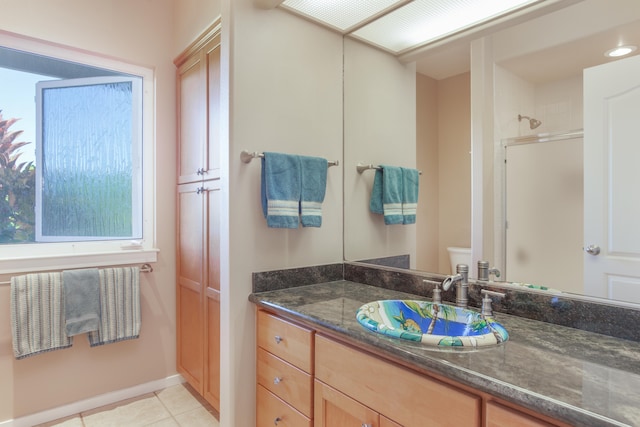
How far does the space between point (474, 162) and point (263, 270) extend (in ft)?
3.36

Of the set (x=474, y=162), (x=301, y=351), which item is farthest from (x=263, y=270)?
(x=474, y=162)

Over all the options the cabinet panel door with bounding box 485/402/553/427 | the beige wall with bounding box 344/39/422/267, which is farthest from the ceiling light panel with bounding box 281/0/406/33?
the cabinet panel door with bounding box 485/402/553/427

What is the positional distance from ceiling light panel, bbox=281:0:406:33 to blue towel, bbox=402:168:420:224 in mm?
778

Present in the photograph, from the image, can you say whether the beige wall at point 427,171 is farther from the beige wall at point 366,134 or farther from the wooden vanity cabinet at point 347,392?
the wooden vanity cabinet at point 347,392

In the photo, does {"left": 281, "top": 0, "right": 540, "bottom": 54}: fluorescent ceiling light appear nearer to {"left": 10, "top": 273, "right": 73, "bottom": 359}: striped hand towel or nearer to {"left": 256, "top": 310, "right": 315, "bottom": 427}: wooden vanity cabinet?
{"left": 256, "top": 310, "right": 315, "bottom": 427}: wooden vanity cabinet

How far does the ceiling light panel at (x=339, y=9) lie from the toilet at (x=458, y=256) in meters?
1.14

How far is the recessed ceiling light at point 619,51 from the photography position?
106 centimetres

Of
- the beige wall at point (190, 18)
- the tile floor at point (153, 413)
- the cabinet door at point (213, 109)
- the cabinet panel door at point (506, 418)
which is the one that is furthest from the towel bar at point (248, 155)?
the tile floor at point (153, 413)

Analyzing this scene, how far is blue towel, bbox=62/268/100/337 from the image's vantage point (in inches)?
78.4

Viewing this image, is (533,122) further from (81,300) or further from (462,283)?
(81,300)

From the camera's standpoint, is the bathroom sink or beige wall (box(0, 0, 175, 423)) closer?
the bathroom sink

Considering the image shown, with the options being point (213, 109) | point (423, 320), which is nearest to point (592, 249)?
point (423, 320)

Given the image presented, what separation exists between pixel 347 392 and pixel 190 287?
56.8 inches

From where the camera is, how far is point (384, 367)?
1.01 metres
